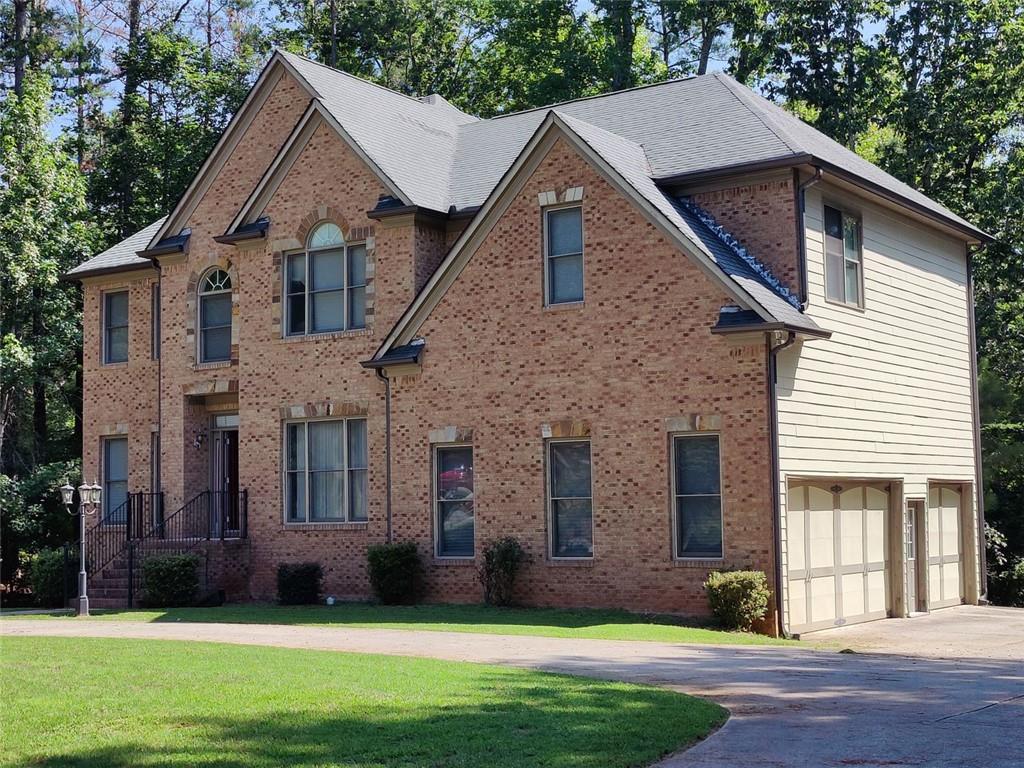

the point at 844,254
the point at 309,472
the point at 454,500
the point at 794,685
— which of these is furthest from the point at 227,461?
the point at 794,685

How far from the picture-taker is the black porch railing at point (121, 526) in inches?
1113

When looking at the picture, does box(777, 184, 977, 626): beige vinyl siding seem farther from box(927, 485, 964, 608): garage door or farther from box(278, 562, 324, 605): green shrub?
box(278, 562, 324, 605): green shrub

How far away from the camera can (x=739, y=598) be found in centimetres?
1975

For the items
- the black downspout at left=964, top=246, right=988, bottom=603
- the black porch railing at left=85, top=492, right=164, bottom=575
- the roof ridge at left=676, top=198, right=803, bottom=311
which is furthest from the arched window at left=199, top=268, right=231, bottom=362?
the black downspout at left=964, top=246, right=988, bottom=603

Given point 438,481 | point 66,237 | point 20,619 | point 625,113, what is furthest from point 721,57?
point 20,619

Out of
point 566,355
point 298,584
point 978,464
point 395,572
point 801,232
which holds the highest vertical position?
point 801,232

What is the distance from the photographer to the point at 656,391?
2142 centimetres

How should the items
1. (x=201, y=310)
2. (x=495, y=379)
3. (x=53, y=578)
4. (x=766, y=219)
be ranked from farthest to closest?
1. (x=53, y=578)
2. (x=201, y=310)
3. (x=495, y=379)
4. (x=766, y=219)

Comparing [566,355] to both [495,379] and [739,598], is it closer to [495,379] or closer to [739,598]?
[495,379]

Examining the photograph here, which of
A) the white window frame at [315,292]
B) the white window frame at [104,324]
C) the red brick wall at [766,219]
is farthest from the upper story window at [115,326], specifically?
Result: the red brick wall at [766,219]

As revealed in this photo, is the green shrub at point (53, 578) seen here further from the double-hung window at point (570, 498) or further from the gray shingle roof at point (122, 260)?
the double-hung window at point (570, 498)

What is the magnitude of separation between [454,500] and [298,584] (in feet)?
11.7

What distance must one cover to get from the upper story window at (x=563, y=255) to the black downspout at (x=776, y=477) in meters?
3.72

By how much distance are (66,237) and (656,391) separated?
20.6 m
